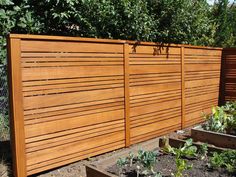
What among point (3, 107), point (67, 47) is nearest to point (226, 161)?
point (67, 47)

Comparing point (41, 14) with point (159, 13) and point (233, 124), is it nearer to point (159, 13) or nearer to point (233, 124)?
point (159, 13)

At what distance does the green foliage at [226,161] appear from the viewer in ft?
12.6

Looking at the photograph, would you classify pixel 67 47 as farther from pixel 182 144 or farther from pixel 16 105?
pixel 182 144

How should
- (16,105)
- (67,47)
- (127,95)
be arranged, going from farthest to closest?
(127,95) → (67,47) → (16,105)

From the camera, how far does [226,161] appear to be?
4.04 m

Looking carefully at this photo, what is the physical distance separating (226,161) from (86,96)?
2.10m

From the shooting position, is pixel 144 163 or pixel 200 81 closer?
pixel 144 163

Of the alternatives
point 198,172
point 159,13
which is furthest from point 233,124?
point 159,13

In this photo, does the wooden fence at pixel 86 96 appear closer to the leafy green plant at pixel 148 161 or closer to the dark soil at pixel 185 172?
the dark soil at pixel 185 172

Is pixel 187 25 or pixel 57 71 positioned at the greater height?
pixel 187 25

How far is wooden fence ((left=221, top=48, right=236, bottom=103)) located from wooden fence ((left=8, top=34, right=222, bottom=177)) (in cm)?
211

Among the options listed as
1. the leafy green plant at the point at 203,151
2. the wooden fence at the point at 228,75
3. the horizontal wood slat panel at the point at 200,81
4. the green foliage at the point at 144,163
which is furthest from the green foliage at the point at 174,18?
the green foliage at the point at 144,163

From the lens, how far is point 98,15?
5625 mm

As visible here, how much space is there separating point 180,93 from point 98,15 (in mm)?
2502
